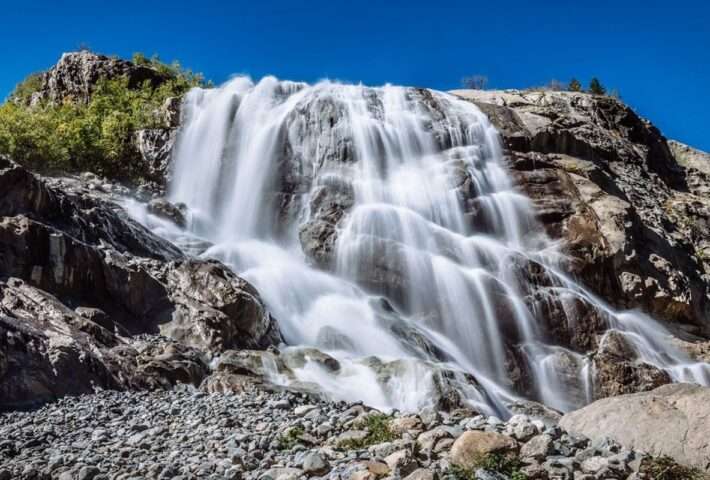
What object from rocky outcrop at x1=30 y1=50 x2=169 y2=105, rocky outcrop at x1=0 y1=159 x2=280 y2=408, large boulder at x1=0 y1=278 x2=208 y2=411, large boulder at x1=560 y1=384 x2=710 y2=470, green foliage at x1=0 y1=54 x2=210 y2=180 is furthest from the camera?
rocky outcrop at x1=30 y1=50 x2=169 y2=105

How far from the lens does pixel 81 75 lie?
34.3 m

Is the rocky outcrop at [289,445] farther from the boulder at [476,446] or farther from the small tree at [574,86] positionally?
the small tree at [574,86]

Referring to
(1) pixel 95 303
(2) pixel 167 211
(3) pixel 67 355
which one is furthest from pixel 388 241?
(3) pixel 67 355

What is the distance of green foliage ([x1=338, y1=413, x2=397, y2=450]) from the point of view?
7.57m

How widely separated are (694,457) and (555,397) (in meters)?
12.0

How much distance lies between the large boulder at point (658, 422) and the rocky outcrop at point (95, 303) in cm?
736

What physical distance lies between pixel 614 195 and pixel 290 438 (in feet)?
81.2

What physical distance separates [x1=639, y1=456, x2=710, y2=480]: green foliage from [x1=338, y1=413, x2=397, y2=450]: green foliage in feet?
8.26

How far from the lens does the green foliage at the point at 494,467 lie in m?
6.39

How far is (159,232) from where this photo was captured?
70.4ft

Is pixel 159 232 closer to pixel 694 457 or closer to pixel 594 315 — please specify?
pixel 594 315

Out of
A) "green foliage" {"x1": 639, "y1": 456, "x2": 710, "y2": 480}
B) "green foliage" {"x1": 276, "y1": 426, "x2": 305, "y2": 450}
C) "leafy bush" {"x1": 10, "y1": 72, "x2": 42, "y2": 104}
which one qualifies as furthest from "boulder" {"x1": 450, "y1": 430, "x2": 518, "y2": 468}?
"leafy bush" {"x1": 10, "y1": 72, "x2": 42, "y2": 104}

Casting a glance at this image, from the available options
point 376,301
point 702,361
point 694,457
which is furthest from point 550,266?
point 694,457

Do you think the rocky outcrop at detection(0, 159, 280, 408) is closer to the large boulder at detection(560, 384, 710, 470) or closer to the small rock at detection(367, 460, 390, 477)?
the small rock at detection(367, 460, 390, 477)
